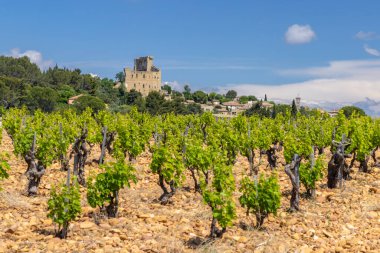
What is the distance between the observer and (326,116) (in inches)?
1298

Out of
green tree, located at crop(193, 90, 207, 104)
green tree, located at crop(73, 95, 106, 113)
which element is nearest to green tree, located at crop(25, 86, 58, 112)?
green tree, located at crop(73, 95, 106, 113)

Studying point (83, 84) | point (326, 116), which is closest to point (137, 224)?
point (326, 116)

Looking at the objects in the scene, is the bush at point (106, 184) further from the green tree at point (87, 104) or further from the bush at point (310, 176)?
the green tree at point (87, 104)

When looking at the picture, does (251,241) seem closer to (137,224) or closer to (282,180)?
(137,224)

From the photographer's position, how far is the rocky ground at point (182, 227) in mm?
8281

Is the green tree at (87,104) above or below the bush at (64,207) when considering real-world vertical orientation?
above

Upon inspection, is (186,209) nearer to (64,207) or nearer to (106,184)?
(106,184)

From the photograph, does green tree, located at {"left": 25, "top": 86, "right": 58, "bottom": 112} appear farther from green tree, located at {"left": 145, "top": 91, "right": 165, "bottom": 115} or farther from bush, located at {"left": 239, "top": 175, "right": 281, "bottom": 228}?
bush, located at {"left": 239, "top": 175, "right": 281, "bottom": 228}

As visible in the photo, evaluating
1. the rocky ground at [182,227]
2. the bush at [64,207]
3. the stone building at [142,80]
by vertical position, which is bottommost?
the rocky ground at [182,227]

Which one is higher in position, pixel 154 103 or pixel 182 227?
pixel 154 103

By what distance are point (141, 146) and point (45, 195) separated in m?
5.82

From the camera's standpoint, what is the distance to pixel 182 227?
30.9 feet

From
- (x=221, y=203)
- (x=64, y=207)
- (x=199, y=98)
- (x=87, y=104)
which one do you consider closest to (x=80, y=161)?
(x=64, y=207)

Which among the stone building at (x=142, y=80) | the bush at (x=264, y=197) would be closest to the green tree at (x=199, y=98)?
the stone building at (x=142, y=80)
